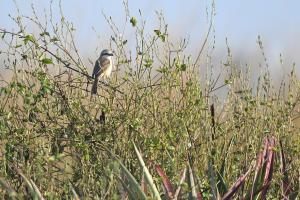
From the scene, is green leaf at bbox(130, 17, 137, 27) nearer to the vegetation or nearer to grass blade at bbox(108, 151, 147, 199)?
the vegetation

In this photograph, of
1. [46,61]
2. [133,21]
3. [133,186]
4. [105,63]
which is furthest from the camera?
[105,63]

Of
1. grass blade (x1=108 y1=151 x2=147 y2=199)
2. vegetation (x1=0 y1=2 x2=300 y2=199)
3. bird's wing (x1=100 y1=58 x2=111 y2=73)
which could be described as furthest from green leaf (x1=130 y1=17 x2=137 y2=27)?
bird's wing (x1=100 y1=58 x2=111 y2=73)

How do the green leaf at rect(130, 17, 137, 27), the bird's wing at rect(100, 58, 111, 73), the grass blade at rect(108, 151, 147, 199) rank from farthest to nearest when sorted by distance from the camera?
the bird's wing at rect(100, 58, 111, 73) → the green leaf at rect(130, 17, 137, 27) → the grass blade at rect(108, 151, 147, 199)

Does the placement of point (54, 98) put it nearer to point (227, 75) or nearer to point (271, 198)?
point (227, 75)

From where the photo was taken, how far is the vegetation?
5.92m

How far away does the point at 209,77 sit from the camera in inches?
258

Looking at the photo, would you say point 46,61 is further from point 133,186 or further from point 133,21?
point 133,186

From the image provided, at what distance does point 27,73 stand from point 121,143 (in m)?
1.17

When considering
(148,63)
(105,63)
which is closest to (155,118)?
(148,63)

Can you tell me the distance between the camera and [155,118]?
620 cm

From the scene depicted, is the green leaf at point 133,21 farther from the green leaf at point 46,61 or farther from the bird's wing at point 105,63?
the bird's wing at point 105,63

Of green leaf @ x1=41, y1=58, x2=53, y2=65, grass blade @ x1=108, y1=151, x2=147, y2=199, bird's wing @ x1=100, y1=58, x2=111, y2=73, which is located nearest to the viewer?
grass blade @ x1=108, y1=151, x2=147, y2=199

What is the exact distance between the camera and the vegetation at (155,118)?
5922 millimetres

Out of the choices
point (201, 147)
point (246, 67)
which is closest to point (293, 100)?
point (246, 67)
